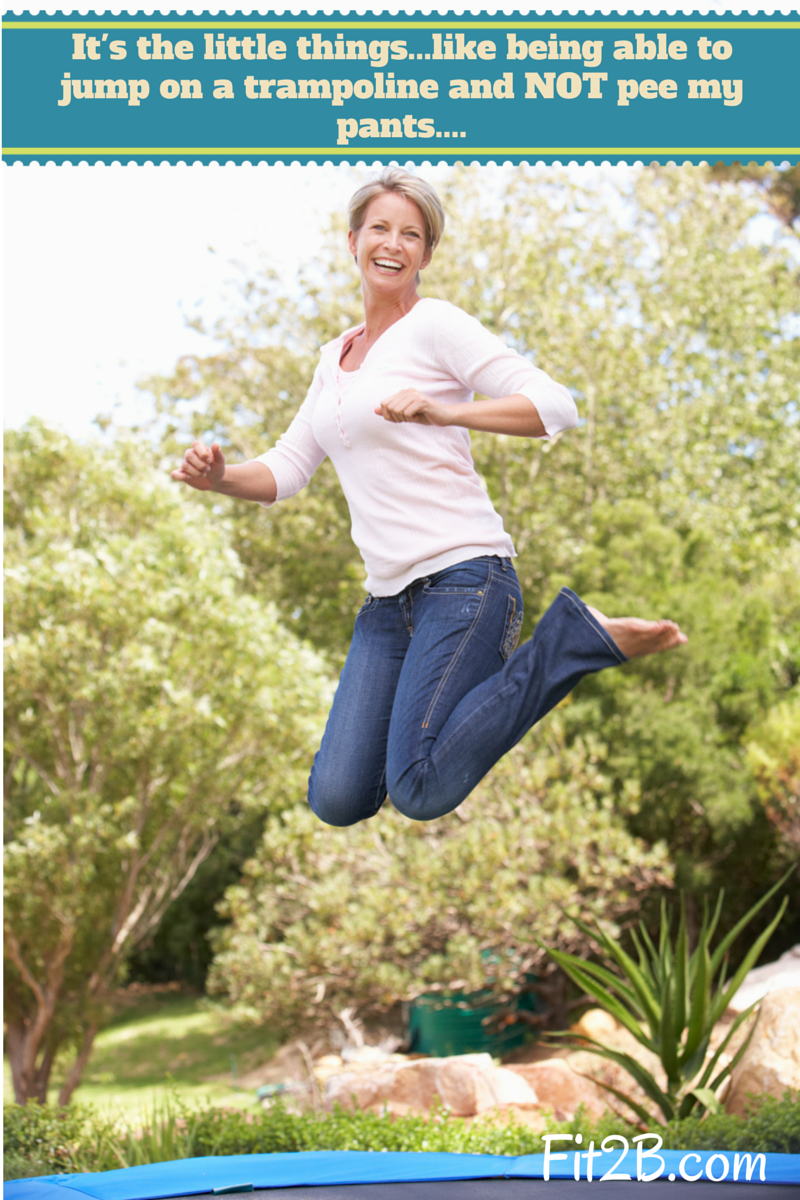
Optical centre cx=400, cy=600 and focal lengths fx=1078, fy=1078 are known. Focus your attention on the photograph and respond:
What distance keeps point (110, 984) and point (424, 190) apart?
6.31 m

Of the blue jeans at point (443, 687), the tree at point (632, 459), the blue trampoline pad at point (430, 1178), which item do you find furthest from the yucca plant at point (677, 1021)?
the tree at point (632, 459)

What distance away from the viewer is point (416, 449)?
2092 mm

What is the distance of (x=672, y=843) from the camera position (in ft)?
22.9

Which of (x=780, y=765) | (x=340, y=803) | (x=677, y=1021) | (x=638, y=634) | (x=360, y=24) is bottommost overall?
(x=677, y=1021)

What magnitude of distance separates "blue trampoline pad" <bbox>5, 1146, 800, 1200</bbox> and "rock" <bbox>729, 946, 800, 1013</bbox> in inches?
106

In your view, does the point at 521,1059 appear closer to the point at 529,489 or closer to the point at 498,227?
the point at 529,489

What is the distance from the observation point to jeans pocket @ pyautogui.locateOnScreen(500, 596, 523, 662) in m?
2.10

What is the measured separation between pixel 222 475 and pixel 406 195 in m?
0.66

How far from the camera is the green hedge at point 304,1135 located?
334cm

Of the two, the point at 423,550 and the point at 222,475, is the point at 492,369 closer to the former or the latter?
the point at 423,550

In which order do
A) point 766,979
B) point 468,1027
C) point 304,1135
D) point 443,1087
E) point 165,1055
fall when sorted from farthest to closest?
point 165,1055 → point 468,1027 → point 766,979 → point 443,1087 → point 304,1135

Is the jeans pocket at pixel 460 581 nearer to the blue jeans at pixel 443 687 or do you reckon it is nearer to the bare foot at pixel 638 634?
the blue jeans at pixel 443 687

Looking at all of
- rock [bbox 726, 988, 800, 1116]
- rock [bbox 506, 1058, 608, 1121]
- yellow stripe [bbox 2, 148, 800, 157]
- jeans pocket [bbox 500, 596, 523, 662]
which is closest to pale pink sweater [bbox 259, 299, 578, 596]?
jeans pocket [bbox 500, 596, 523, 662]

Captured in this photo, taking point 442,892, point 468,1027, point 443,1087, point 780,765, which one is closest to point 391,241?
point 443,1087
